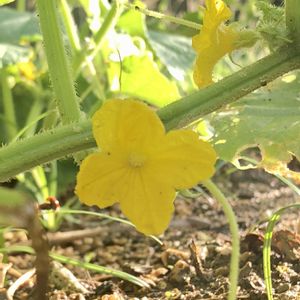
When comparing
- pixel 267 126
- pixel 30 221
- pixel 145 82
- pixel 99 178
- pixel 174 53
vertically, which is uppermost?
pixel 174 53

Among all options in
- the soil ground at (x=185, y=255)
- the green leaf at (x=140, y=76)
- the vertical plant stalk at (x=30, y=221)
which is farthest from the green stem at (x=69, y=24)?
the vertical plant stalk at (x=30, y=221)

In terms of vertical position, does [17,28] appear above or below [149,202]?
above

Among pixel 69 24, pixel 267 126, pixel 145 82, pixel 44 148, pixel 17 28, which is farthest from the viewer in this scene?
pixel 17 28

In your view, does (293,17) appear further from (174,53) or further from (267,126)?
(174,53)

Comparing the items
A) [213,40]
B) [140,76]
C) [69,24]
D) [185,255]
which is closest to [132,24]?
[140,76]

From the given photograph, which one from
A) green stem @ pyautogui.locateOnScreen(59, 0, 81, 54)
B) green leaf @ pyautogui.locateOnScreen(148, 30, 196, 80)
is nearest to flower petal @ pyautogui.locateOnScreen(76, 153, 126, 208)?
green stem @ pyautogui.locateOnScreen(59, 0, 81, 54)

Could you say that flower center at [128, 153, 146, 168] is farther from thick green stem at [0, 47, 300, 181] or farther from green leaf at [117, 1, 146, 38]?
green leaf at [117, 1, 146, 38]

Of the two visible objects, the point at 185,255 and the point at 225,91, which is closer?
the point at 225,91
